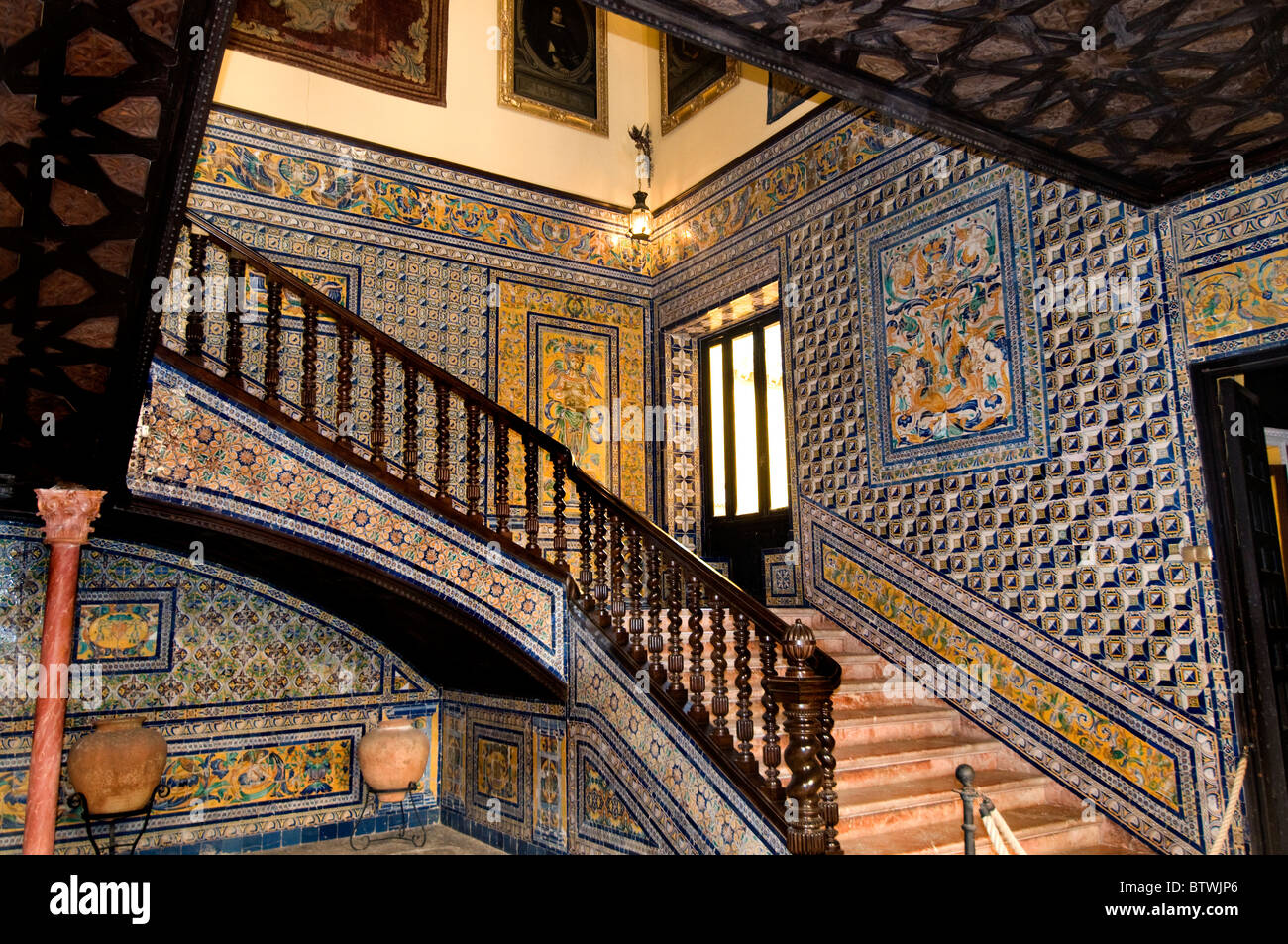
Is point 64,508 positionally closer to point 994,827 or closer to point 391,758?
point 391,758

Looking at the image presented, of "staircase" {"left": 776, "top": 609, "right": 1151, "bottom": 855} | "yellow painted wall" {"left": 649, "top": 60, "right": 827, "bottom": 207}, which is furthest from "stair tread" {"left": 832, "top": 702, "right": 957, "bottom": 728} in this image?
"yellow painted wall" {"left": 649, "top": 60, "right": 827, "bottom": 207}

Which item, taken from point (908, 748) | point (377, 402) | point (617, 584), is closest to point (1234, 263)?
point (908, 748)

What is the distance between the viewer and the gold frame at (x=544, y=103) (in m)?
7.90

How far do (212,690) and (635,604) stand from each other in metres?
3.01

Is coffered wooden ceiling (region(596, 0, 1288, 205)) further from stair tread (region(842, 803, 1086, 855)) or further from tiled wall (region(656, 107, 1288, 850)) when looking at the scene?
stair tread (region(842, 803, 1086, 855))

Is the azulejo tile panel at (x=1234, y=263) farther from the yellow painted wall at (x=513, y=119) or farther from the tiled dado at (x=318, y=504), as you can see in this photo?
the tiled dado at (x=318, y=504)

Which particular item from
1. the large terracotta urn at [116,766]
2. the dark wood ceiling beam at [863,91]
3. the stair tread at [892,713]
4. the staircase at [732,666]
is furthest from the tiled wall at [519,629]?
the dark wood ceiling beam at [863,91]

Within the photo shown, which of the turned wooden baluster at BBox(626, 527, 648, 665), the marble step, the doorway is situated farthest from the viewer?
the doorway

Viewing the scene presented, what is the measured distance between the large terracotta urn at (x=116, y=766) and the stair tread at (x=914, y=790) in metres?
3.72

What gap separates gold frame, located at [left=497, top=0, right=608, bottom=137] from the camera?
7.90 m

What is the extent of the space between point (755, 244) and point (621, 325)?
5.02ft

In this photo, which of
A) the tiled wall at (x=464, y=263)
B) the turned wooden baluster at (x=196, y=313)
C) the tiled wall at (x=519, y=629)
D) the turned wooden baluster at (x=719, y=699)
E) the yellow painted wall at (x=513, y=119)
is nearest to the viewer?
the turned wooden baluster at (x=719, y=699)

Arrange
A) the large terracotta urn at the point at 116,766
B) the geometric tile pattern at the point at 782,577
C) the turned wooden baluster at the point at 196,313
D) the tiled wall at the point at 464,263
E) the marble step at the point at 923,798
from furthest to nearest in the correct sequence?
the tiled wall at the point at 464,263 → the geometric tile pattern at the point at 782,577 → the large terracotta urn at the point at 116,766 → the turned wooden baluster at the point at 196,313 → the marble step at the point at 923,798

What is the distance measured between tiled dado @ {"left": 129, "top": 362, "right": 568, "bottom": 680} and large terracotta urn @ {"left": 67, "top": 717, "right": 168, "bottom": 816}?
1567 mm
